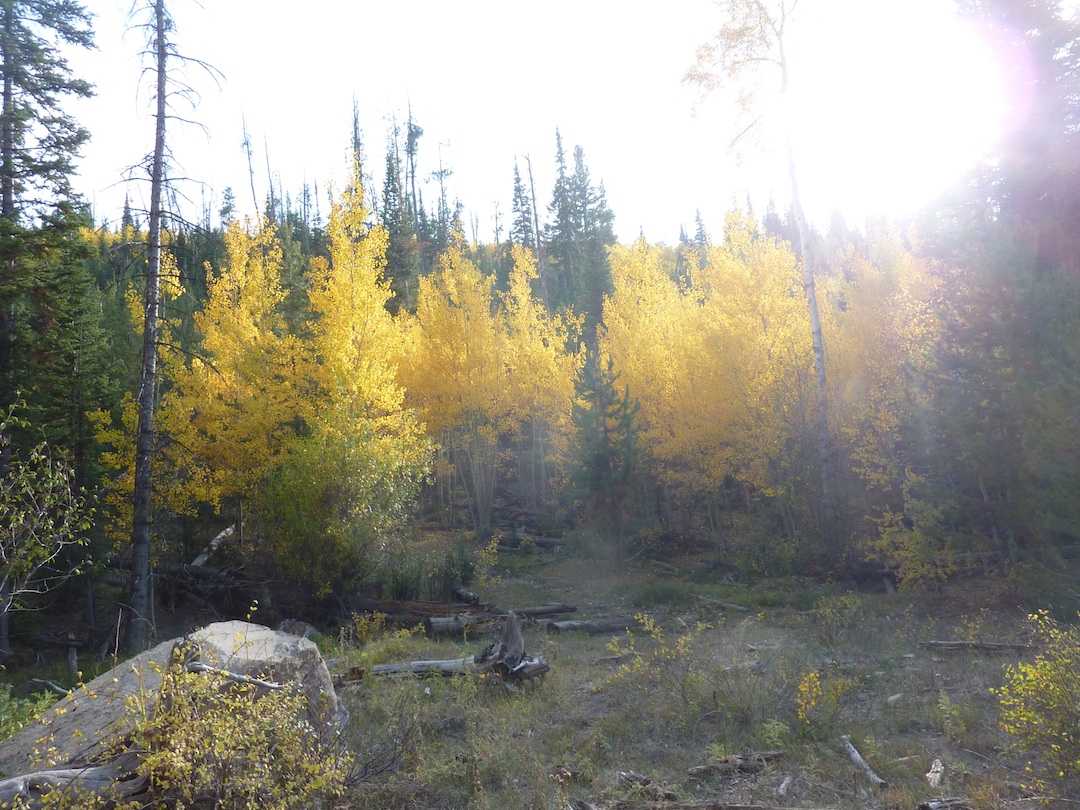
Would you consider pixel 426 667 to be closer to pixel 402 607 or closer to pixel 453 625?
pixel 453 625

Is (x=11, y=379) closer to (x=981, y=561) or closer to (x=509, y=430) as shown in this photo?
(x=509, y=430)

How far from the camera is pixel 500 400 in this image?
2289 centimetres

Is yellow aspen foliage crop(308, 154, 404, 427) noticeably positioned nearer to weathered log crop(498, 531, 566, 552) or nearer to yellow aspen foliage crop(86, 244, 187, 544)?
yellow aspen foliage crop(86, 244, 187, 544)

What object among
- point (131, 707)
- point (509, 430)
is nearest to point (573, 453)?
point (509, 430)

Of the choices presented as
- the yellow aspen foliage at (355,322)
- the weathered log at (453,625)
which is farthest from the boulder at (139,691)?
the yellow aspen foliage at (355,322)

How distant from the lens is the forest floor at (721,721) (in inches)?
190

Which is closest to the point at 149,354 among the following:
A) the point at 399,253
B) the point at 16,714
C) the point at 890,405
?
the point at 16,714

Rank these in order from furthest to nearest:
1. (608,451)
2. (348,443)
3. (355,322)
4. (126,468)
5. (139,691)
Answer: (608,451), (355,322), (126,468), (348,443), (139,691)

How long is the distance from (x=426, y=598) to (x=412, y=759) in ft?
28.2

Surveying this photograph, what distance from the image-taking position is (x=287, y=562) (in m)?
12.5

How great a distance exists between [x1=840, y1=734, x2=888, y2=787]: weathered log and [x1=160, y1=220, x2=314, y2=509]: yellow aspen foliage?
1180cm

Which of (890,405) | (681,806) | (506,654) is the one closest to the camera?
(681,806)

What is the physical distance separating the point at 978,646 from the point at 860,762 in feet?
14.4

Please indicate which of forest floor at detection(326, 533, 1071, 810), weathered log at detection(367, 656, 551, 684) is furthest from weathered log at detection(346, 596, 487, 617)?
weathered log at detection(367, 656, 551, 684)
